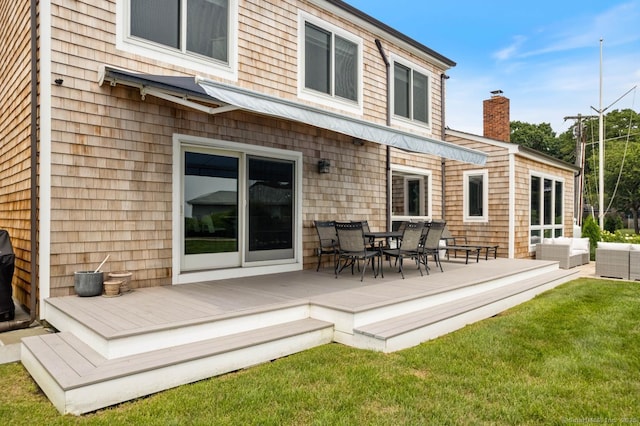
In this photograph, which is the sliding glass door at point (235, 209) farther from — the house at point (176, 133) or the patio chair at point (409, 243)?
the patio chair at point (409, 243)

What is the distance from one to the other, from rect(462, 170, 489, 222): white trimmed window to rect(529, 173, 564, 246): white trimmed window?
157 cm

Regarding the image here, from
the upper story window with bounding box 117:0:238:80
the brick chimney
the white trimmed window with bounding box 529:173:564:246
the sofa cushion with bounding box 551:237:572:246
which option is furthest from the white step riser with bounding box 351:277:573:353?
the brick chimney

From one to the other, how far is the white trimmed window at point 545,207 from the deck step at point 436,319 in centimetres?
569

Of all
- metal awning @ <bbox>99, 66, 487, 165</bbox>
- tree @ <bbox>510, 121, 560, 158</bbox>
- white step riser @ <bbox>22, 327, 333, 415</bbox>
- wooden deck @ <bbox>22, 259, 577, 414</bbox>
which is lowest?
white step riser @ <bbox>22, 327, 333, 415</bbox>

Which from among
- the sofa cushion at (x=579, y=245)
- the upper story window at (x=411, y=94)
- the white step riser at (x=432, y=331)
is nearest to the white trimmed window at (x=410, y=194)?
the upper story window at (x=411, y=94)

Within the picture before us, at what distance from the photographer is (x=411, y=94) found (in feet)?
35.2

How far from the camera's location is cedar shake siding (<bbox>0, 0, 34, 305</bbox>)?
5641 mm

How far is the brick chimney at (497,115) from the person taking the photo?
13.4 metres

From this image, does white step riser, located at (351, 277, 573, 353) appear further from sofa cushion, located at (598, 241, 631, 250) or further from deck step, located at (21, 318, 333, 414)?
sofa cushion, located at (598, 241, 631, 250)

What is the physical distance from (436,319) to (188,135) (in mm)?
4281

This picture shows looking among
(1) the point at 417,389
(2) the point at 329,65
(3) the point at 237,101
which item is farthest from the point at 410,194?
(1) the point at 417,389

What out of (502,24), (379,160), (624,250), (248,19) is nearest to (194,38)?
(248,19)

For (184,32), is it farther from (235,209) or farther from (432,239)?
(432,239)

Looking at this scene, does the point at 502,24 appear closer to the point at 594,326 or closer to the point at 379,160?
the point at 379,160
